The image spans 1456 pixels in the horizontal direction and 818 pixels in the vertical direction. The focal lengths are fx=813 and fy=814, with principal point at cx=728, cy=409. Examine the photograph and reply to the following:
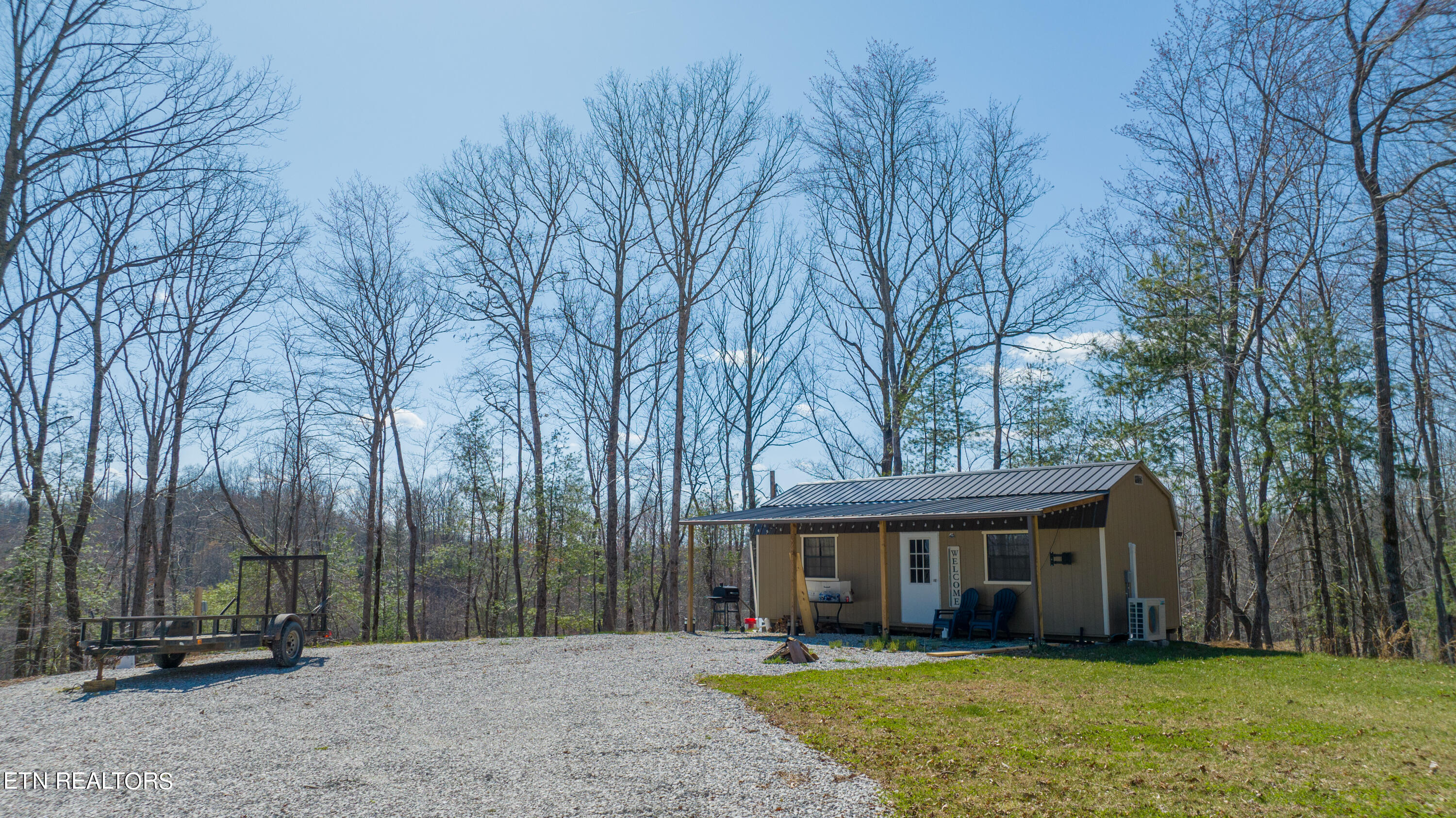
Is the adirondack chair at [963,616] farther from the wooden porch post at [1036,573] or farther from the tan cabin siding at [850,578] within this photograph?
the wooden porch post at [1036,573]

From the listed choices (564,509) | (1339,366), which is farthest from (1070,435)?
(564,509)

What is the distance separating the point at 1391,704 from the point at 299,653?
11.8 m

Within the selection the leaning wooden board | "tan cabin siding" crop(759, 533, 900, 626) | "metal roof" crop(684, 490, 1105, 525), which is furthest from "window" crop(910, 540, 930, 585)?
the leaning wooden board

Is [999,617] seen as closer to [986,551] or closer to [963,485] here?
[986,551]

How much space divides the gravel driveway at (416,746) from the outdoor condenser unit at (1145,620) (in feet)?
18.7

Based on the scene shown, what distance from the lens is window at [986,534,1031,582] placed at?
12.8 metres

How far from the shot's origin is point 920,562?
1405 cm

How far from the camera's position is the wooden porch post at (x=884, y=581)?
42.2ft

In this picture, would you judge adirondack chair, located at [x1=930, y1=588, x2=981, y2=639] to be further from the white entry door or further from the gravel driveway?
the gravel driveway

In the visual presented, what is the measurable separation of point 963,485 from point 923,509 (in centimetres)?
228

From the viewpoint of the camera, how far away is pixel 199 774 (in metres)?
5.05

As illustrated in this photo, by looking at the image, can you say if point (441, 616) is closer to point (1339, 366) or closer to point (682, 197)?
point (682, 197)

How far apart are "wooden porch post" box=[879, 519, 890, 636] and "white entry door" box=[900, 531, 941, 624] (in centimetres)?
26

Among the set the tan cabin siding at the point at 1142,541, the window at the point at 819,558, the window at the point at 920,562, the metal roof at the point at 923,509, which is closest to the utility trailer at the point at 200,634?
the metal roof at the point at 923,509
